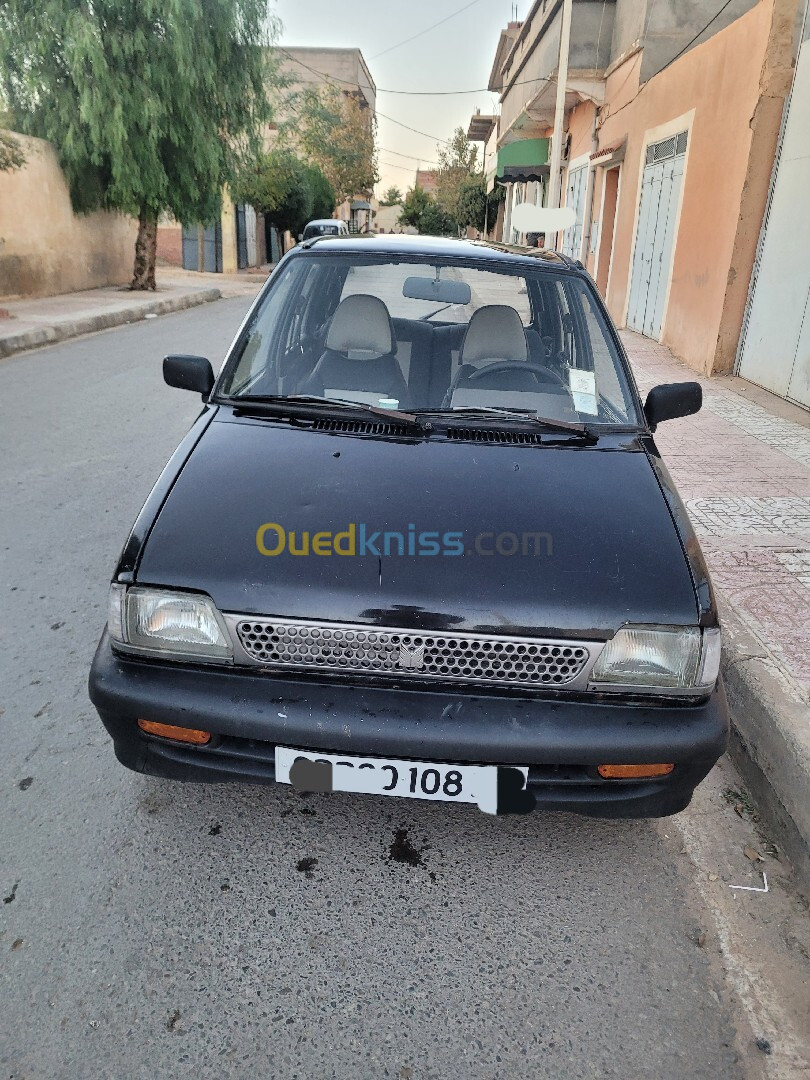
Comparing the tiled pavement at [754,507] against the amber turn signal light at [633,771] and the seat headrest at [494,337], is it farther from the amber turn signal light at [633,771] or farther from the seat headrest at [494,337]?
the seat headrest at [494,337]

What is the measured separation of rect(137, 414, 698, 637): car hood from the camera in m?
2.03

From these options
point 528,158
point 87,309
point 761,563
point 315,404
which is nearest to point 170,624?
point 315,404

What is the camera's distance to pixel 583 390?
10.1ft

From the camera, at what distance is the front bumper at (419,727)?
1.98 m

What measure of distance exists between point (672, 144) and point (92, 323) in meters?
9.69

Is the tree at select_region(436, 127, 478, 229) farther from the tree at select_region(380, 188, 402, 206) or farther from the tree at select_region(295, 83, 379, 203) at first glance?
the tree at select_region(380, 188, 402, 206)

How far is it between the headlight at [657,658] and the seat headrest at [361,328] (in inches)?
65.1

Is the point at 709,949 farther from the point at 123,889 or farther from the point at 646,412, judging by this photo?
the point at 646,412

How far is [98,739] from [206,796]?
53 cm

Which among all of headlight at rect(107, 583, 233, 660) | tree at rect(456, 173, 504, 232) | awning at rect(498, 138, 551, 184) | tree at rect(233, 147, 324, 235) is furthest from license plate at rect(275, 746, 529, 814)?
tree at rect(456, 173, 504, 232)

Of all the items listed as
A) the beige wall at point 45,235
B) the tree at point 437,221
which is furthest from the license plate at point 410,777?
the tree at point 437,221

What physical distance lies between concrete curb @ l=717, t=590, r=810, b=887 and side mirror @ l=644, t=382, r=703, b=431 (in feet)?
3.31

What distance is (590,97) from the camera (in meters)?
17.7

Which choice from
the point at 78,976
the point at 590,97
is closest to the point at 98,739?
the point at 78,976
